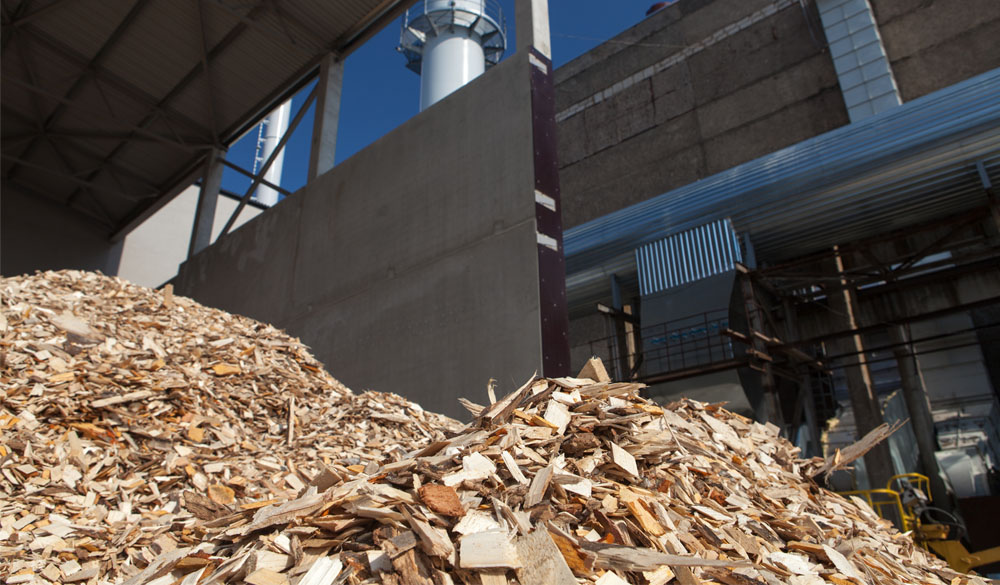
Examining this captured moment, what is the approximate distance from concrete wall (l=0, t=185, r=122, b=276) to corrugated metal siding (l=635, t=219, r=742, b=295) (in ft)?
68.9

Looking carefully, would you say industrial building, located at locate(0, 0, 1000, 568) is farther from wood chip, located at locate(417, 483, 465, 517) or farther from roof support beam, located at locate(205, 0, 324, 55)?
wood chip, located at locate(417, 483, 465, 517)

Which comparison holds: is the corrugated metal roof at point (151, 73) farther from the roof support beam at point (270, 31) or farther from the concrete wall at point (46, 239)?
the concrete wall at point (46, 239)

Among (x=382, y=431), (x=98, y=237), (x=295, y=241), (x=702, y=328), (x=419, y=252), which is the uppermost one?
(x=98, y=237)

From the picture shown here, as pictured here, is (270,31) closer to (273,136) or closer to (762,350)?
(762,350)

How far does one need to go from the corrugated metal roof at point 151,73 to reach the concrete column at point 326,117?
0.48 meters

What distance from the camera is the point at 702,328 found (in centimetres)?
1212

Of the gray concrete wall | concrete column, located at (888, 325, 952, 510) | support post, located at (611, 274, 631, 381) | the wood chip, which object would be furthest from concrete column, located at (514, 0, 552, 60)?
concrete column, located at (888, 325, 952, 510)

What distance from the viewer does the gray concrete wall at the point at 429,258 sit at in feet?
28.4

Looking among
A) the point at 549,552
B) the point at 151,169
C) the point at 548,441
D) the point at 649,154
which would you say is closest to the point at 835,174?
the point at 649,154

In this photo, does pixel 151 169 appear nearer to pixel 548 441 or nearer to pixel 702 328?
pixel 702 328

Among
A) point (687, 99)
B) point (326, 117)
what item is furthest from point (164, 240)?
point (687, 99)

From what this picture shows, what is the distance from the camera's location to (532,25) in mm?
9742

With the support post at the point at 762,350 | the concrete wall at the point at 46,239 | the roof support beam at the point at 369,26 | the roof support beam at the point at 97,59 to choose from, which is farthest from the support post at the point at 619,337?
the concrete wall at the point at 46,239

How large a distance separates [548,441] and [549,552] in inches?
35.0
